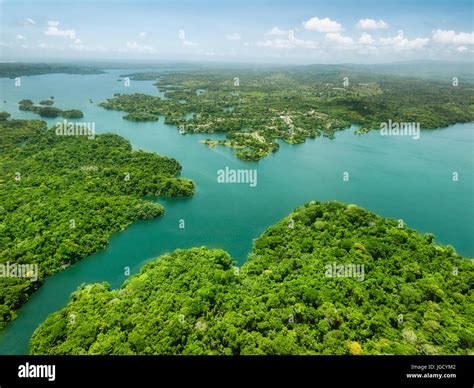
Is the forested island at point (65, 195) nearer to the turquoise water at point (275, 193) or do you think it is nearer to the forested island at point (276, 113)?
the turquoise water at point (275, 193)

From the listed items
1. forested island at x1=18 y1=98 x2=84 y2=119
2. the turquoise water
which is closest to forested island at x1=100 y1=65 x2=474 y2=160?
the turquoise water

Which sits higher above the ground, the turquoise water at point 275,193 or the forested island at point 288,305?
the turquoise water at point 275,193

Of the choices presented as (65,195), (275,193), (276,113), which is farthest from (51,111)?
(275,193)

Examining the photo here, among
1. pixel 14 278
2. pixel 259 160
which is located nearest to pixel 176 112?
pixel 259 160

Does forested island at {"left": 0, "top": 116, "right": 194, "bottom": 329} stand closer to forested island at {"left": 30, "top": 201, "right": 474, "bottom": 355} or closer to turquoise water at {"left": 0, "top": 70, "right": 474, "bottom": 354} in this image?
turquoise water at {"left": 0, "top": 70, "right": 474, "bottom": 354}


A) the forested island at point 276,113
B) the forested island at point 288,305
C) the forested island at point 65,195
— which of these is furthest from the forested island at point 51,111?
the forested island at point 288,305

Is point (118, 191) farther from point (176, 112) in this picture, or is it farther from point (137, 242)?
point (176, 112)

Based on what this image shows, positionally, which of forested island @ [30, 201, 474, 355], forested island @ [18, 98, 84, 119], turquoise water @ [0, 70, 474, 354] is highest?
forested island @ [18, 98, 84, 119]
